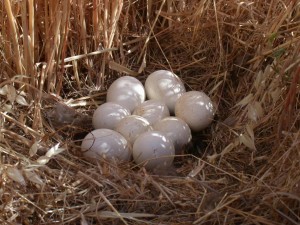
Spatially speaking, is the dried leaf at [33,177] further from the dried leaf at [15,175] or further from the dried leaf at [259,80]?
the dried leaf at [259,80]

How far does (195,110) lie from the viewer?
177 centimetres

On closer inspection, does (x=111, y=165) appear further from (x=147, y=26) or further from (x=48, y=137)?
(x=147, y=26)

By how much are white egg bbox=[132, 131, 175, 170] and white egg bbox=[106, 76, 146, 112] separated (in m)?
0.20

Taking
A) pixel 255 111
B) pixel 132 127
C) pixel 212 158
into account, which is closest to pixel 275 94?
pixel 255 111

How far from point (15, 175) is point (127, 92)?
22.1 inches

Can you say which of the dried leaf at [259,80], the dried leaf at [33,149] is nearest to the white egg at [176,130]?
the dried leaf at [259,80]

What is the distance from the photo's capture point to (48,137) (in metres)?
1.64

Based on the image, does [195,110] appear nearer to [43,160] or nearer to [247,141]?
[247,141]

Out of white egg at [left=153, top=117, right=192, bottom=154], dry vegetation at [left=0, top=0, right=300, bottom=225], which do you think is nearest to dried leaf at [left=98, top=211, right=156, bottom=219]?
dry vegetation at [left=0, top=0, right=300, bottom=225]

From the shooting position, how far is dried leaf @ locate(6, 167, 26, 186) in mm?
1347

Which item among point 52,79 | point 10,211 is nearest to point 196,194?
point 10,211

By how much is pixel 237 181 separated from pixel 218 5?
2.13 feet

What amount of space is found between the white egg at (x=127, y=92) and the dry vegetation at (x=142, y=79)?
0.09 metres

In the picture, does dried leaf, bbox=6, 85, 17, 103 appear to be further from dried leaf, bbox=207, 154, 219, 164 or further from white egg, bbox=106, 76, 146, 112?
dried leaf, bbox=207, 154, 219, 164
